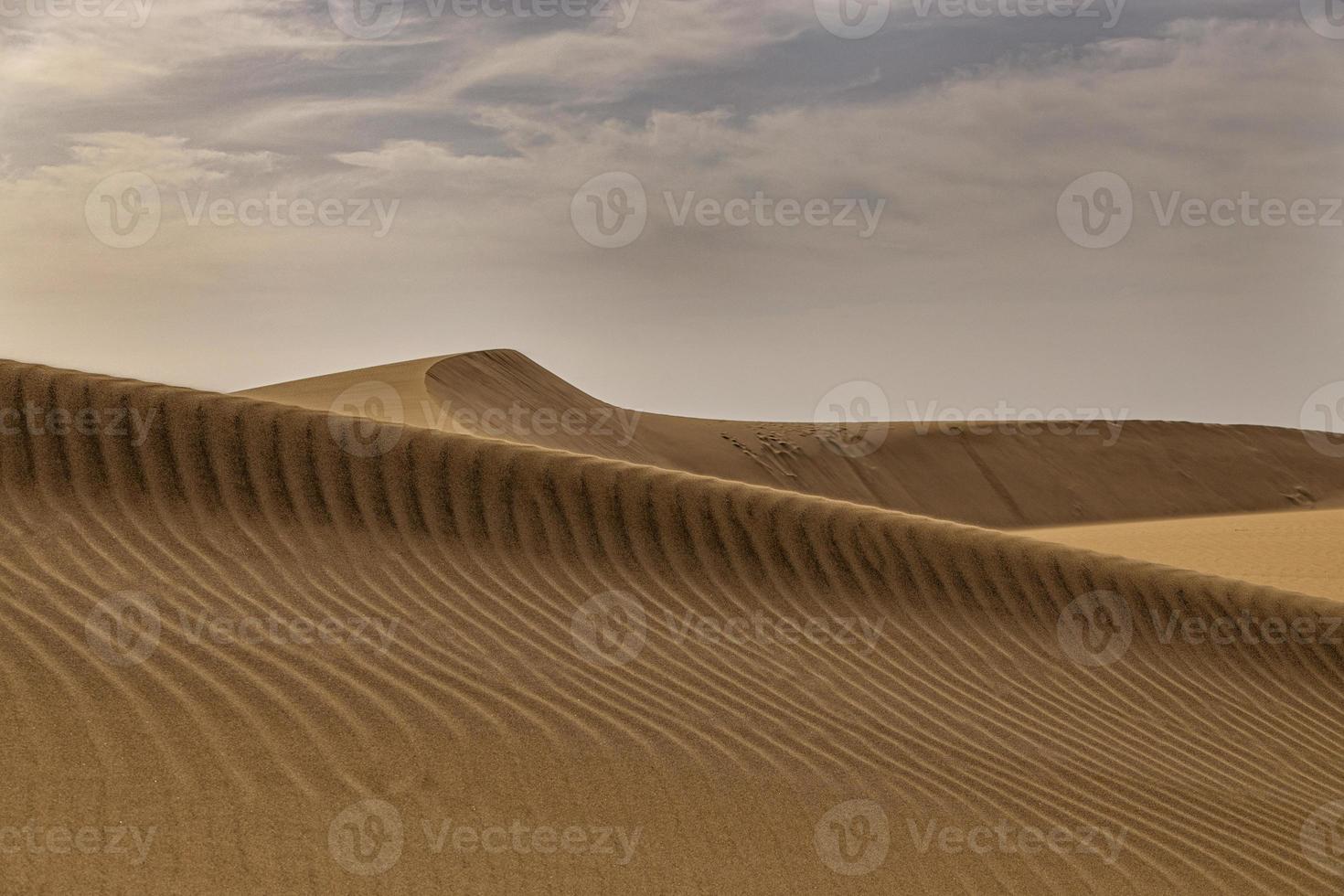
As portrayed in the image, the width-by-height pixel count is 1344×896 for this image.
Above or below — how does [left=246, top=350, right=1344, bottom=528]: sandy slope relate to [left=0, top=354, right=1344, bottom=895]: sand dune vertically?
above

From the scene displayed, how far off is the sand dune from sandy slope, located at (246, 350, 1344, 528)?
719 centimetres

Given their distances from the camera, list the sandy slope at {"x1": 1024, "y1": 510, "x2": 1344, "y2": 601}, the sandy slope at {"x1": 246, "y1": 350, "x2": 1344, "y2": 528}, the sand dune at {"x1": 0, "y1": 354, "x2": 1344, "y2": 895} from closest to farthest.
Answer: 1. the sand dune at {"x1": 0, "y1": 354, "x2": 1344, "y2": 895}
2. the sandy slope at {"x1": 1024, "y1": 510, "x2": 1344, "y2": 601}
3. the sandy slope at {"x1": 246, "y1": 350, "x2": 1344, "y2": 528}

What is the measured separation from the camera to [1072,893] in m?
4.20

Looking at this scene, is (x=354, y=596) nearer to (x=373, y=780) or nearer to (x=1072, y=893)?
(x=373, y=780)

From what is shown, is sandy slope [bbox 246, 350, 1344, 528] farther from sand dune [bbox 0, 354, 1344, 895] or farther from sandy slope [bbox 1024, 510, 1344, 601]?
sand dune [bbox 0, 354, 1344, 895]

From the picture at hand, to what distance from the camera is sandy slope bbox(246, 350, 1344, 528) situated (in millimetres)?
19578

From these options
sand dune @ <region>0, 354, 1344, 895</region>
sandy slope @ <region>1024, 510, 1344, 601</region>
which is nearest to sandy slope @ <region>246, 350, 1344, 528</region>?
sandy slope @ <region>1024, 510, 1344, 601</region>

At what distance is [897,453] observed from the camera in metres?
26.2

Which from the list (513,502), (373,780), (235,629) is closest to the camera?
(373,780)

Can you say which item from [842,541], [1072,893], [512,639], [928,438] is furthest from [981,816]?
[928,438]

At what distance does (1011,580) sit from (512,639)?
3.74 metres

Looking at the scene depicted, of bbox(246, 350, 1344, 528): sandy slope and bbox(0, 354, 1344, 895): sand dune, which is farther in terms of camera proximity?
bbox(246, 350, 1344, 528): sandy slope

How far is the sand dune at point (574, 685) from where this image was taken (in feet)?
12.7

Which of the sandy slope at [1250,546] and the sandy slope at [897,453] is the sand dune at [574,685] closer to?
the sandy slope at [1250,546]
